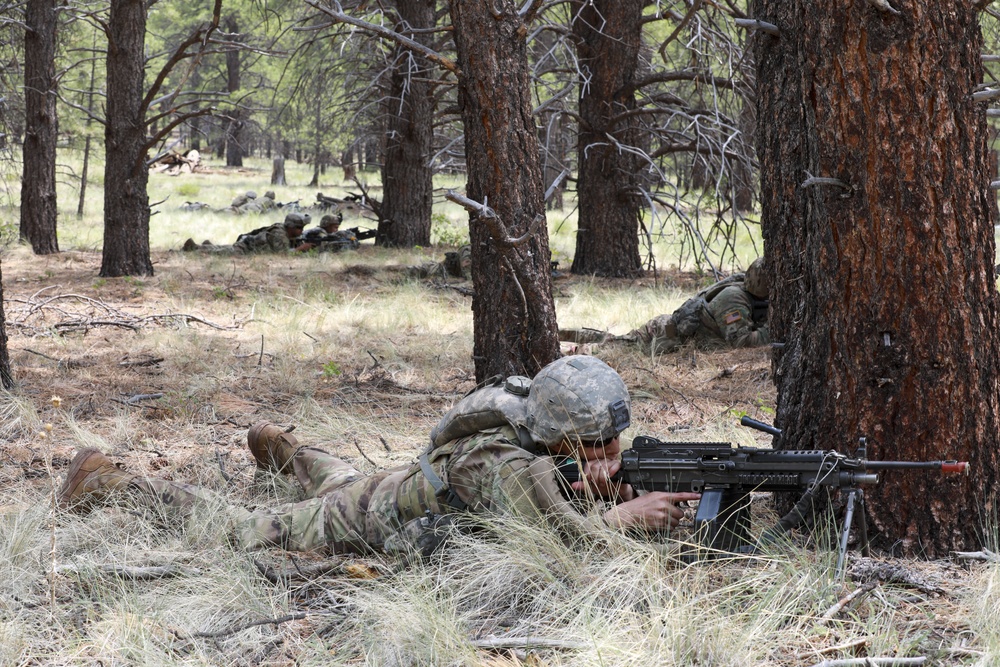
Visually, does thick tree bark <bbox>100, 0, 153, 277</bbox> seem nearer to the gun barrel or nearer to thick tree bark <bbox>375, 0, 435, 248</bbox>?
thick tree bark <bbox>375, 0, 435, 248</bbox>

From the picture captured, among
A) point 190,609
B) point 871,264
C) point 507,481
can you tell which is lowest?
point 190,609

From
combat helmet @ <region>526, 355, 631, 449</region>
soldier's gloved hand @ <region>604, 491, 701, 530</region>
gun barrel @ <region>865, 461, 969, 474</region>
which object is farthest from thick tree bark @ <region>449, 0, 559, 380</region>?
gun barrel @ <region>865, 461, 969, 474</region>

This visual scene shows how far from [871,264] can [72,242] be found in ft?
45.5

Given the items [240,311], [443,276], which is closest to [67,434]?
[240,311]

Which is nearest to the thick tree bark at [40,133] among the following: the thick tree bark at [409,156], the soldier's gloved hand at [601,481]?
the thick tree bark at [409,156]

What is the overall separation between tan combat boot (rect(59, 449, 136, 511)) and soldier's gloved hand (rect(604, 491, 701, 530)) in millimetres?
2167

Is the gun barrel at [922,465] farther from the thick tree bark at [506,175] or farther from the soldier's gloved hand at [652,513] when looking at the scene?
the thick tree bark at [506,175]

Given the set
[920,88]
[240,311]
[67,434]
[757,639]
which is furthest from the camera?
[240,311]

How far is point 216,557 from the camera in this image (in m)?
3.27

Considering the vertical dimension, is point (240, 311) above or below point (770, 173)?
below

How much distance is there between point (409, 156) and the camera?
1244 cm

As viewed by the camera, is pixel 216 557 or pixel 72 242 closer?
pixel 216 557

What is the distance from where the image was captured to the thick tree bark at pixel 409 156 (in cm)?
1193

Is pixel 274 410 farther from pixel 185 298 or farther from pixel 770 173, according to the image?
pixel 185 298
